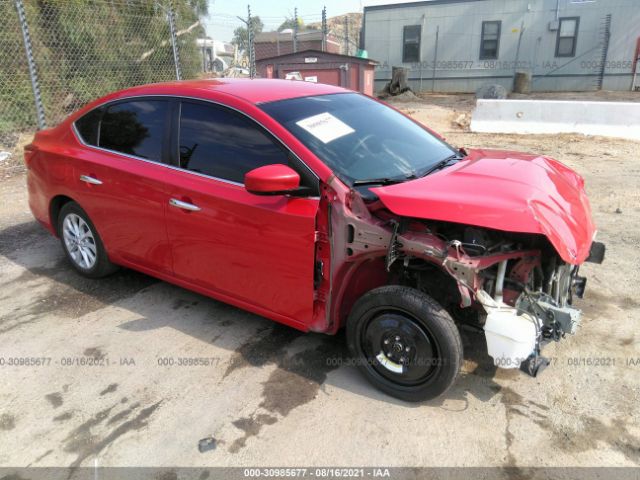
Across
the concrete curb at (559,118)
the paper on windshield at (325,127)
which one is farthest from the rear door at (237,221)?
the concrete curb at (559,118)

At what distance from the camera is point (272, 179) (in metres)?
2.71

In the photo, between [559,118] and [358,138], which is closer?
[358,138]

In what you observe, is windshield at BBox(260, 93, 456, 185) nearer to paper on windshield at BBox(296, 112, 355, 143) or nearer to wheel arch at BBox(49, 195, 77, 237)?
paper on windshield at BBox(296, 112, 355, 143)

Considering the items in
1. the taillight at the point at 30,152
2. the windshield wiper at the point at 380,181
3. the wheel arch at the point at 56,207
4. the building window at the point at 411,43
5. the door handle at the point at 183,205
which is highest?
the building window at the point at 411,43

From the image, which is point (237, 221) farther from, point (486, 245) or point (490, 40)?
point (490, 40)

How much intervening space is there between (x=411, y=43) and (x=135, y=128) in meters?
21.2

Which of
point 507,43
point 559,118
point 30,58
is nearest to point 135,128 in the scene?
point 30,58

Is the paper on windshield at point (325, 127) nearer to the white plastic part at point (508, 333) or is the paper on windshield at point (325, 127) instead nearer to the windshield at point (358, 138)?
the windshield at point (358, 138)

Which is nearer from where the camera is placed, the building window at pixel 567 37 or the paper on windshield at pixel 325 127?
the paper on windshield at pixel 325 127

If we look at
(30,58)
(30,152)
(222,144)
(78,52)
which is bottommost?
(30,152)

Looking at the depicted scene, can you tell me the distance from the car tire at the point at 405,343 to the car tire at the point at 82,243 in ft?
7.97

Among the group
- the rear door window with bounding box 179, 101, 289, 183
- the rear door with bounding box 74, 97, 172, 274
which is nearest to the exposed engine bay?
the rear door window with bounding box 179, 101, 289, 183

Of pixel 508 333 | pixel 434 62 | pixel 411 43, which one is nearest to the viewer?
pixel 508 333

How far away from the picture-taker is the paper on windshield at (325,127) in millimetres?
3115
